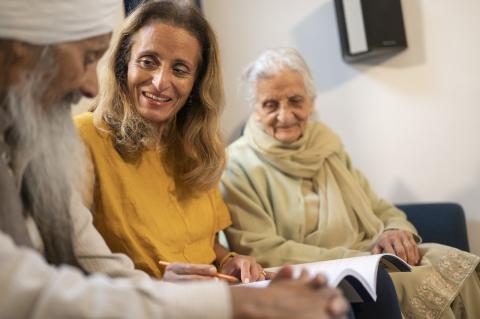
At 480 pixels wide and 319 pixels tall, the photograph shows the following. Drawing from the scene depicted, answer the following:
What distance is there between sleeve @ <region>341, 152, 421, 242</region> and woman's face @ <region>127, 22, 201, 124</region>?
826 millimetres

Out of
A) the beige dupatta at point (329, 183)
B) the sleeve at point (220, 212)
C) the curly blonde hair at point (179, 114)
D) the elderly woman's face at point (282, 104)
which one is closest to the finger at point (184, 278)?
the curly blonde hair at point (179, 114)

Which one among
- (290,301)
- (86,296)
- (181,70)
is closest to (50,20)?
(86,296)

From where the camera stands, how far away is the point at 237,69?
9.86 ft

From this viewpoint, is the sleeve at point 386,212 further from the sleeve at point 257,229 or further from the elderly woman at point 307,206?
the sleeve at point 257,229

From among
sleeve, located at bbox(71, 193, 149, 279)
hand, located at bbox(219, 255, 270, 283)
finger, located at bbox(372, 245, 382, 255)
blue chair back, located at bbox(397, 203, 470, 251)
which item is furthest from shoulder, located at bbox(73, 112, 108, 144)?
blue chair back, located at bbox(397, 203, 470, 251)

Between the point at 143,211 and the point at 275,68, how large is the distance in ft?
2.88

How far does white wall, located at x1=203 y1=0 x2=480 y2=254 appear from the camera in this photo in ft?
9.04

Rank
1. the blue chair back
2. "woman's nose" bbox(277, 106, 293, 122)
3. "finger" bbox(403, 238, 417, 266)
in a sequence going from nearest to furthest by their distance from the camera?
"finger" bbox(403, 238, 417, 266) → "woman's nose" bbox(277, 106, 293, 122) → the blue chair back

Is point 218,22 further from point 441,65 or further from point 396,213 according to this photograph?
point 396,213

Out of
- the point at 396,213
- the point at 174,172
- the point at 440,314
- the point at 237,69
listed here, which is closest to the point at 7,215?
the point at 174,172

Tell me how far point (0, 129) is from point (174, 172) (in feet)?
2.71

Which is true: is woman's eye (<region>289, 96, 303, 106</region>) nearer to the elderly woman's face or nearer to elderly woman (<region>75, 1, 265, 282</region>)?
the elderly woman's face

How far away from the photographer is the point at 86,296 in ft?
2.56

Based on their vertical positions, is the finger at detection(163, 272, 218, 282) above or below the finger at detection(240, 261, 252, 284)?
above
